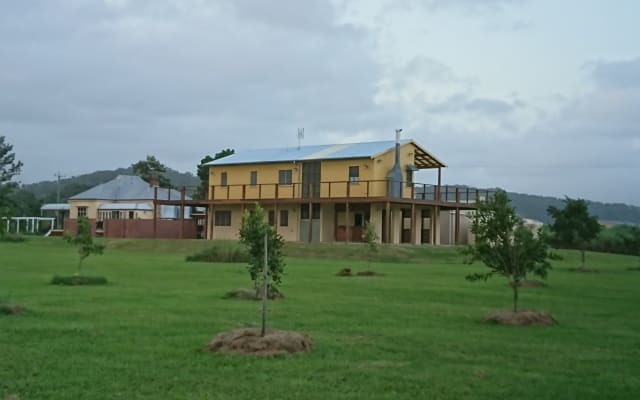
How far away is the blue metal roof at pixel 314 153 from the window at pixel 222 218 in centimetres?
345

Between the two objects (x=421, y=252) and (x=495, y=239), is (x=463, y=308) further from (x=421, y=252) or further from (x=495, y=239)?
(x=421, y=252)

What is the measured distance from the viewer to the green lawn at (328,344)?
27.3 ft

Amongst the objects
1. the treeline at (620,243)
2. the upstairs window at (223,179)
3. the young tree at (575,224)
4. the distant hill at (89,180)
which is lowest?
the treeline at (620,243)

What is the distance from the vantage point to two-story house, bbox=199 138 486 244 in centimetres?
4662

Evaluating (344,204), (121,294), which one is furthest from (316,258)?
(121,294)

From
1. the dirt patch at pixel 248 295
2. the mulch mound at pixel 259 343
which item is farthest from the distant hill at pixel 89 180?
the mulch mound at pixel 259 343

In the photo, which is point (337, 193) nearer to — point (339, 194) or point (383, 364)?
point (339, 194)

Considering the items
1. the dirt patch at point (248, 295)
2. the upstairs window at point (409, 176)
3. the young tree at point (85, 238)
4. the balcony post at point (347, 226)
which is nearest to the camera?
the dirt patch at point (248, 295)

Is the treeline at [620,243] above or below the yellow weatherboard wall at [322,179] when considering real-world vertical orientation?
below

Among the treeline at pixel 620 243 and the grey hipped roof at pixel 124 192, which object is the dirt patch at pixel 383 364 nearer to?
the treeline at pixel 620 243

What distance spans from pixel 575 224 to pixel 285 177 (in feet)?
67.0

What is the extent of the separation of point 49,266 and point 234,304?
14.9 metres

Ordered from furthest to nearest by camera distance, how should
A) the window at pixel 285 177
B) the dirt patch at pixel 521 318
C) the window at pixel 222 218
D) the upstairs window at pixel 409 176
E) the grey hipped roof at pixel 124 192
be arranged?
1. the grey hipped roof at pixel 124 192
2. the window at pixel 222 218
3. the window at pixel 285 177
4. the upstairs window at pixel 409 176
5. the dirt patch at pixel 521 318

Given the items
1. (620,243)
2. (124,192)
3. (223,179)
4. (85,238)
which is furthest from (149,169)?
(85,238)
